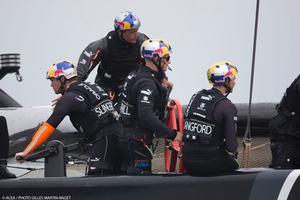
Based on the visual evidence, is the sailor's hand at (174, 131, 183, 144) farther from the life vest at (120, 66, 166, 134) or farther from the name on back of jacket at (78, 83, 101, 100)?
the name on back of jacket at (78, 83, 101, 100)

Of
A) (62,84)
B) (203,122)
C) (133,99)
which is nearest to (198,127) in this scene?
(203,122)

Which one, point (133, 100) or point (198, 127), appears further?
point (133, 100)

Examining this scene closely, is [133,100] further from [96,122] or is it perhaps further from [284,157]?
[284,157]

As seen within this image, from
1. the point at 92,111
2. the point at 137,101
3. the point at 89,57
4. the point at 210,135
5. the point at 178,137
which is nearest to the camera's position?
→ the point at 210,135

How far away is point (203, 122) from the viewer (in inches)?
251

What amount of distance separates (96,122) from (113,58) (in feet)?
2.91

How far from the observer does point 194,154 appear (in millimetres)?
6375

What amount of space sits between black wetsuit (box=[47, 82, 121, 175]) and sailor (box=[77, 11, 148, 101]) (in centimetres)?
74

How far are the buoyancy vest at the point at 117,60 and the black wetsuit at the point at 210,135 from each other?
129 centimetres

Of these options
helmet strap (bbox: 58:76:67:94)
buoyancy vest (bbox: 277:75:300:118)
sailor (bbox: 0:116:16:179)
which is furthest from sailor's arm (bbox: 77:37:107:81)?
buoyancy vest (bbox: 277:75:300:118)

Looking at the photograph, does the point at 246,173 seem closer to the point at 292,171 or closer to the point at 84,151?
the point at 292,171

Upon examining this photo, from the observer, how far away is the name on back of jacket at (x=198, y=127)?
6.36m

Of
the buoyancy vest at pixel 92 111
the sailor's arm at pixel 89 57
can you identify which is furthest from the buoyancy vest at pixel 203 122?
the sailor's arm at pixel 89 57

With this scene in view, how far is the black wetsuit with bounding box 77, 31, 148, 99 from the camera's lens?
7.69m
